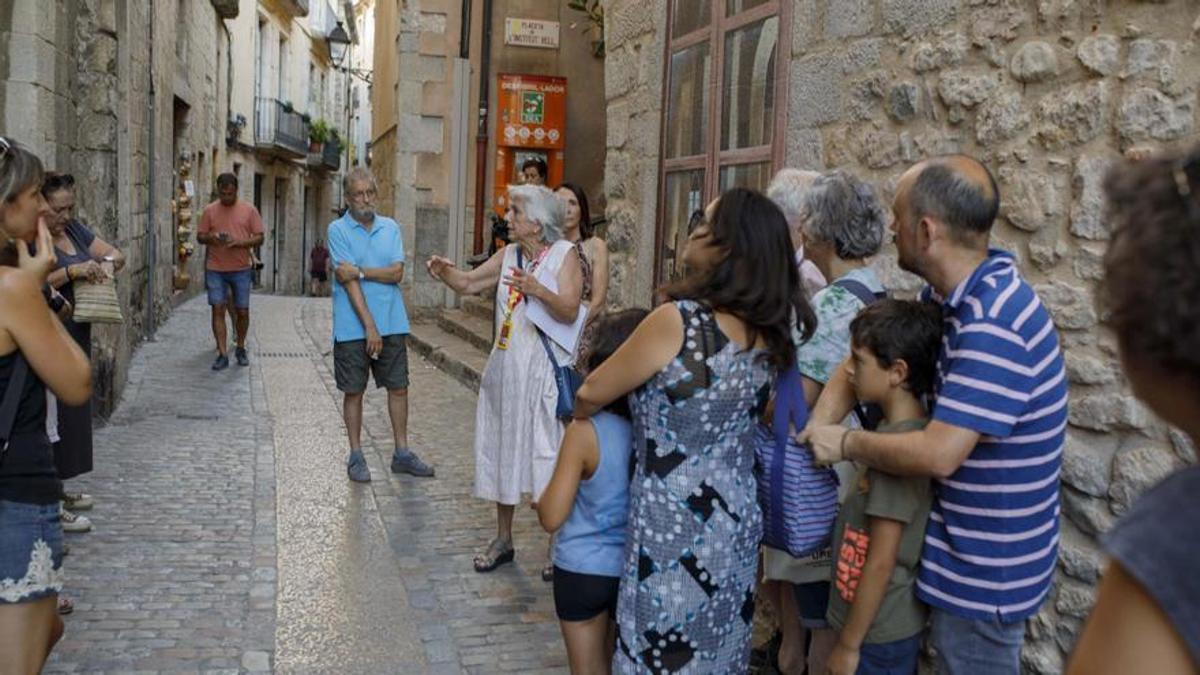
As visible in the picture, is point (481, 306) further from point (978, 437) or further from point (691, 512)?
point (978, 437)

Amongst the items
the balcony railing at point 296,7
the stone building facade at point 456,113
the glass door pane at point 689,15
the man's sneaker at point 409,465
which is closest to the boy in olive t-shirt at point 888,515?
the glass door pane at point 689,15

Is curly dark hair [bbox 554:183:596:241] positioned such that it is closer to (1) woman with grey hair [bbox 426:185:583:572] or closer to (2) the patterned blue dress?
(1) woman with grey hair [bbox 426:185:583:572]

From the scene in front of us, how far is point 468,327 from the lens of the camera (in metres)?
11.6

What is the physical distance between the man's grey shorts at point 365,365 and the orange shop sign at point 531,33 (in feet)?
25.2

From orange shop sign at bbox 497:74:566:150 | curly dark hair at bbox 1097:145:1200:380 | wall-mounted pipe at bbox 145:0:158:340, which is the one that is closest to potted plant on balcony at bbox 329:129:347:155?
orange shop sign at bbox 497:74:566:150

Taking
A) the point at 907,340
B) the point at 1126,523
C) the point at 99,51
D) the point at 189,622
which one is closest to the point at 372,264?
the point at 189,622

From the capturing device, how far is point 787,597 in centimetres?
335

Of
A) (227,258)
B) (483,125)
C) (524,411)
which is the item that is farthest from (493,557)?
(483,125)

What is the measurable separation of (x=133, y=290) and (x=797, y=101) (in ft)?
24.3

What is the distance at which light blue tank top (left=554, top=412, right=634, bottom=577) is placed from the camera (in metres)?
2.82

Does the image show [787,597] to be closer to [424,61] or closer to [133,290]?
[133,290]

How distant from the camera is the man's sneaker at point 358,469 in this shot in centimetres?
622

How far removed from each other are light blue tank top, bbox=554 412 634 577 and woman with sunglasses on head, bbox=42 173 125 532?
2575 millimetres

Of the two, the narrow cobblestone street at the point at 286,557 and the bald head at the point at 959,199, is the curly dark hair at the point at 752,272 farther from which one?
the narrow cobblestone street at the point at 286,557
